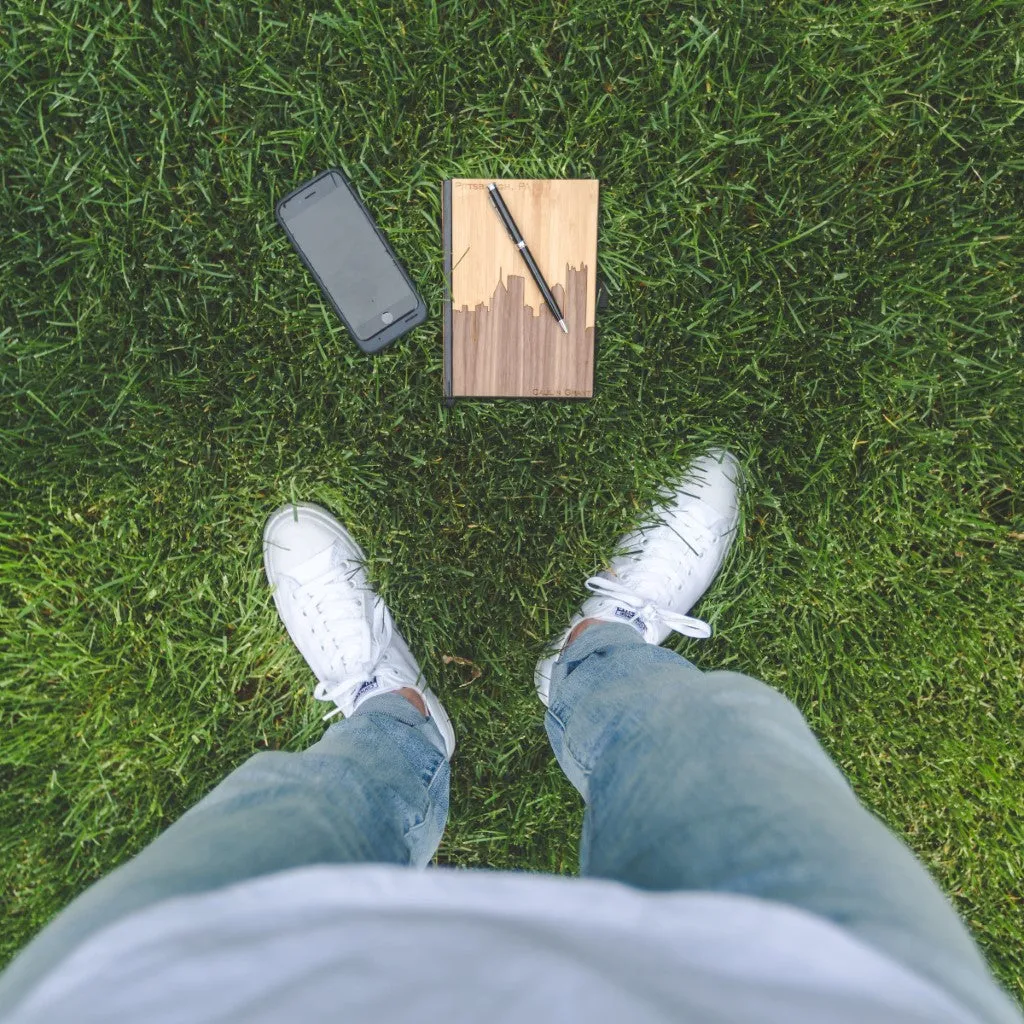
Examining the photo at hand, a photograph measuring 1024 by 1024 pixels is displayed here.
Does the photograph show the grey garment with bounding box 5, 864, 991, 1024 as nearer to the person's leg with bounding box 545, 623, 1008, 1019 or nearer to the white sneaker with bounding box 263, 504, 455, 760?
the person's leg with bounding box 545, 623, 1008, 1019

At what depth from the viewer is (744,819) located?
716 mm

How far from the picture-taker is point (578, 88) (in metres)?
1.30

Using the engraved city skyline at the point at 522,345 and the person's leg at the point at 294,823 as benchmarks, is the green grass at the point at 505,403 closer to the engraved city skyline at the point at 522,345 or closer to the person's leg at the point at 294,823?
the engraved city skyline at the point at 522,345

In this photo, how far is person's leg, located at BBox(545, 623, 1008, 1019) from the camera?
0.60 metres

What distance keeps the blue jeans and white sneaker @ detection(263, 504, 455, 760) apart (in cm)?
21

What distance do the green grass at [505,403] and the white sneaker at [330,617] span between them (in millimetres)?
48

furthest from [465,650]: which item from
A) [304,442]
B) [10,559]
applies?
[10,559]

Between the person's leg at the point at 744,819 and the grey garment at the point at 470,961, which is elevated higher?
the grey garment at the point at 470,961

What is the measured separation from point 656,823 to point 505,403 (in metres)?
0.81

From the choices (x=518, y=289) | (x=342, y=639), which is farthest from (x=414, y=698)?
(x=518, y=289)

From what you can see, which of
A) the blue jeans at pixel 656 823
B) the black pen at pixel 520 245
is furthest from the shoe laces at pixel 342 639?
the black pen at pixel 520 245

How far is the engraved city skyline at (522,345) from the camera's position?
4.25 feet

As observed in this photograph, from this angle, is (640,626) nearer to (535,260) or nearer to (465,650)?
(465,650)

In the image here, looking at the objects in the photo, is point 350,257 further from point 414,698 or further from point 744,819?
point 744,819
